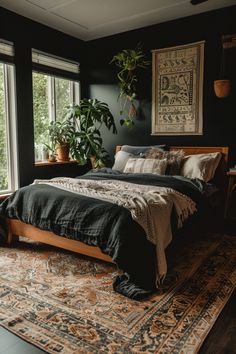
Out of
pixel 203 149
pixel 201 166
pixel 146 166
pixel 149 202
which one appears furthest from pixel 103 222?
pixel 203 149

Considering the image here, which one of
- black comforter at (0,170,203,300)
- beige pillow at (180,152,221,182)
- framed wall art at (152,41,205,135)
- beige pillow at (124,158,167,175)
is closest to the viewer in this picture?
black comforter at (0,170,203,300)

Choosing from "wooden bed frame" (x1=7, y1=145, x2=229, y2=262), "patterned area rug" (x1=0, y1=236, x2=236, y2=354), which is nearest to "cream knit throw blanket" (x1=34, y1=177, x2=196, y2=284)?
"patterned area rug" (x1=0, y1=236, x2=236, y2=354)

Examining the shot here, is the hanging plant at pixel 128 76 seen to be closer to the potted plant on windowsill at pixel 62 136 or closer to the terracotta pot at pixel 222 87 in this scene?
the potted plant on windowsill at pixel 62 136

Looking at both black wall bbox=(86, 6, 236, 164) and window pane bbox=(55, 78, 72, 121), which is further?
window pane bbox=(55, 78, 72, 121)

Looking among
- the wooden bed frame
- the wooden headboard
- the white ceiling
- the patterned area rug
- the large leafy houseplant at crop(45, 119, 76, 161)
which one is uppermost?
the white ceiling

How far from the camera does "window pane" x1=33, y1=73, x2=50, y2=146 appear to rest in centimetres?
442

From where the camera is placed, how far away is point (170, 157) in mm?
3844

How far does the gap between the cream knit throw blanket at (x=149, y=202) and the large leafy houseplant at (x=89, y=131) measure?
57.0 inches

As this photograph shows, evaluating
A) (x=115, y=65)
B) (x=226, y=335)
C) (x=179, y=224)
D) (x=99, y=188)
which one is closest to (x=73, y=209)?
(x=99, y=188)

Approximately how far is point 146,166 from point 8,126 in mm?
1886

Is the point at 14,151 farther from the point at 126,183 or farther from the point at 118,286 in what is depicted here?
the point at 118,286

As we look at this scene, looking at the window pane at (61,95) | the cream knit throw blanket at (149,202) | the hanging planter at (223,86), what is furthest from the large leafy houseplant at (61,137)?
the hanging planter at (223,86)

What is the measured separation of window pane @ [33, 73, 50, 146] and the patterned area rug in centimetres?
216

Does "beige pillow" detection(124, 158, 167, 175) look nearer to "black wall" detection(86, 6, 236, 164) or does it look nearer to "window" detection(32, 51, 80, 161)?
"black wall" detection(86, 6, 236, 164)
